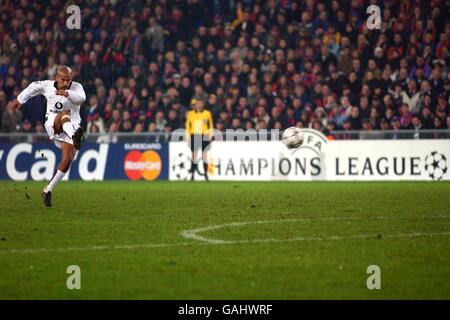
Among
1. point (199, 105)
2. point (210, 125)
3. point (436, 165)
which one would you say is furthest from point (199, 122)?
point (436, 165)

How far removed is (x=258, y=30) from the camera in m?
25.5

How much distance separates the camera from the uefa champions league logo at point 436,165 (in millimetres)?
20922

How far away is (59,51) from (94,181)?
6233mm

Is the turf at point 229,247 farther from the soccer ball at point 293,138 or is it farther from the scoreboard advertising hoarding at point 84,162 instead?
the scoreboard advertising hoarding at point 84,162

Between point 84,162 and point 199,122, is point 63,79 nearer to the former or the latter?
point 199,122

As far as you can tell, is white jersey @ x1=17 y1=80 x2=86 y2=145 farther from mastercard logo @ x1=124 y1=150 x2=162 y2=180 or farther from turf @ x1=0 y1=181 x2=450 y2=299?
mastercard logo @ x1=124 y1=150 x2=162 y2=180

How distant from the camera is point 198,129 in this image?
23141 mm

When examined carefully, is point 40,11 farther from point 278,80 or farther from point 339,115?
point 339,115

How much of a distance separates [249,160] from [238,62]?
11.9 ft

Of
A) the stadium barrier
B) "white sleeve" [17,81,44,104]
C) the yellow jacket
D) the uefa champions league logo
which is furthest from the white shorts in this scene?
the uefa champions league logo

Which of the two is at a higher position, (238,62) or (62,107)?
(238,62)

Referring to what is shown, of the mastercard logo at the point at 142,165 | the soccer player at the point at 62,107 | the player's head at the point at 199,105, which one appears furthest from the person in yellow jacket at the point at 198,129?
the soccer player at the point at 62,107

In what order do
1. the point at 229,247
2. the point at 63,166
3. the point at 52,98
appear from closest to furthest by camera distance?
the point at 229,247 < the point at 63,166 < the point at 52,98

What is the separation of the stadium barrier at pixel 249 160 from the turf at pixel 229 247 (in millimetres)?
6157
